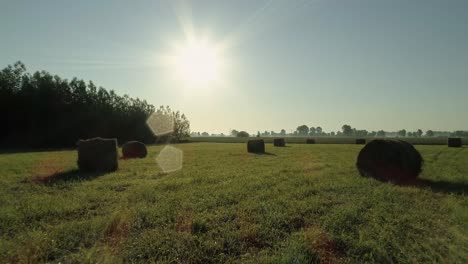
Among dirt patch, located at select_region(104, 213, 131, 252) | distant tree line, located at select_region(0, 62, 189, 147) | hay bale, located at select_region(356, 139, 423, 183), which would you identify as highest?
distant tree line, located at select_region(0, 62, 189, 147)

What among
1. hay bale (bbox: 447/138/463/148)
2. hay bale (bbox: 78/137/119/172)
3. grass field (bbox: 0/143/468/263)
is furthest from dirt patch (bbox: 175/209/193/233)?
hay bale (bbox: 447/138/463/148)

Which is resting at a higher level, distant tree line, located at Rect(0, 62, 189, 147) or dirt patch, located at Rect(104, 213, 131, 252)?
distant tree line, located at Rect(0, 62, 189, 147)

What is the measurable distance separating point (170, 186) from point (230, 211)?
3.69 metres

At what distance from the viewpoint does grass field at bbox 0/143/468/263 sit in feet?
13.8

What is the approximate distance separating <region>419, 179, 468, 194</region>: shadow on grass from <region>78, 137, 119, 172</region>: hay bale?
1369 cm

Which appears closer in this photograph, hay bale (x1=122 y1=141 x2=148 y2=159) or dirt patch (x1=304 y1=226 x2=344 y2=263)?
dirt patch (x1=304 y1=226 x2=344 y2=263)

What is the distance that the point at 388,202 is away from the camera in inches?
279

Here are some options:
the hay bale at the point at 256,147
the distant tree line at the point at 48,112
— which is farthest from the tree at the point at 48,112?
the hay bale at the point at 256,147

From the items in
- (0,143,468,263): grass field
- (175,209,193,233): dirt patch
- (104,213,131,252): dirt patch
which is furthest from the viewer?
(175,209,193,233): dirt patch

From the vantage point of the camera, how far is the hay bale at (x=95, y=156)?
1339cm

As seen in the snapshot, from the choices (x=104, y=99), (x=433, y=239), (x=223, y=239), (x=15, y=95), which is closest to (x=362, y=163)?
(x=433, y=239)

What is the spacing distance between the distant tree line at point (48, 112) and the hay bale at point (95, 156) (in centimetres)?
3504

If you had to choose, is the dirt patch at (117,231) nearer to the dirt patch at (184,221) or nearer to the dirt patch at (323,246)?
the dirt patch at (184,221)

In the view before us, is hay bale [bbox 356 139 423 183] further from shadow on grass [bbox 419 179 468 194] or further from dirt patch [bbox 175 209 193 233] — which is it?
dirt patch [bbox 175 209 193 233]
